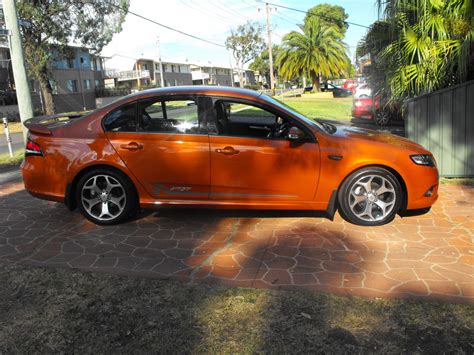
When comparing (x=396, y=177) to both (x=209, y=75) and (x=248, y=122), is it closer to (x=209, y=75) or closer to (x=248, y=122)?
(x=248, y=122)

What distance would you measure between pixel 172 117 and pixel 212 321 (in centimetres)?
268

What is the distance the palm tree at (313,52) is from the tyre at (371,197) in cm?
3312

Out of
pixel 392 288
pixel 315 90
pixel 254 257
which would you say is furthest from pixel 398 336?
pixel 315 90

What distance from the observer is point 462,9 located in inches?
258

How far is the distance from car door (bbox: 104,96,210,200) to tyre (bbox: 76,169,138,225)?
0.81 feet

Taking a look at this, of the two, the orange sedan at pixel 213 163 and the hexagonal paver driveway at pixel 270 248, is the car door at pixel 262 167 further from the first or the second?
the hexagonal paver driveway at pixel 270 248

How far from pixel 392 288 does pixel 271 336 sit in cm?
117

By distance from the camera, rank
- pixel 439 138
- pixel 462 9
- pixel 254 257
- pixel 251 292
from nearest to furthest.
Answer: pixel 251 292
pixel 254 257
pixel 462 9
pixel 439 138

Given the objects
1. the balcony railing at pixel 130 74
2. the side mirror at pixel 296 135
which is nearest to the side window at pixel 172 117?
the side mirror at pixel 296 135

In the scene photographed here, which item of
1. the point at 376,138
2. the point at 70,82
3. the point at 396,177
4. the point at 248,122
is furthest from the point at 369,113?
the point at 70,82

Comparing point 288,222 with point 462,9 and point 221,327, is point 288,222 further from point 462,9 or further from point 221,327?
point 462,9

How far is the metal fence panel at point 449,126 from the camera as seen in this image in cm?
660

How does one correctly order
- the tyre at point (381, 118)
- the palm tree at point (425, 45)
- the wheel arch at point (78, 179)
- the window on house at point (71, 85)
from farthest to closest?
1. the window on house at point (71, 85)
2. the tyre at point (381, 118)
3. the palm tree at point (425, 45)
4. the wheel arch at point (78, 179)

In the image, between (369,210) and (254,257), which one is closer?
(254,257)
